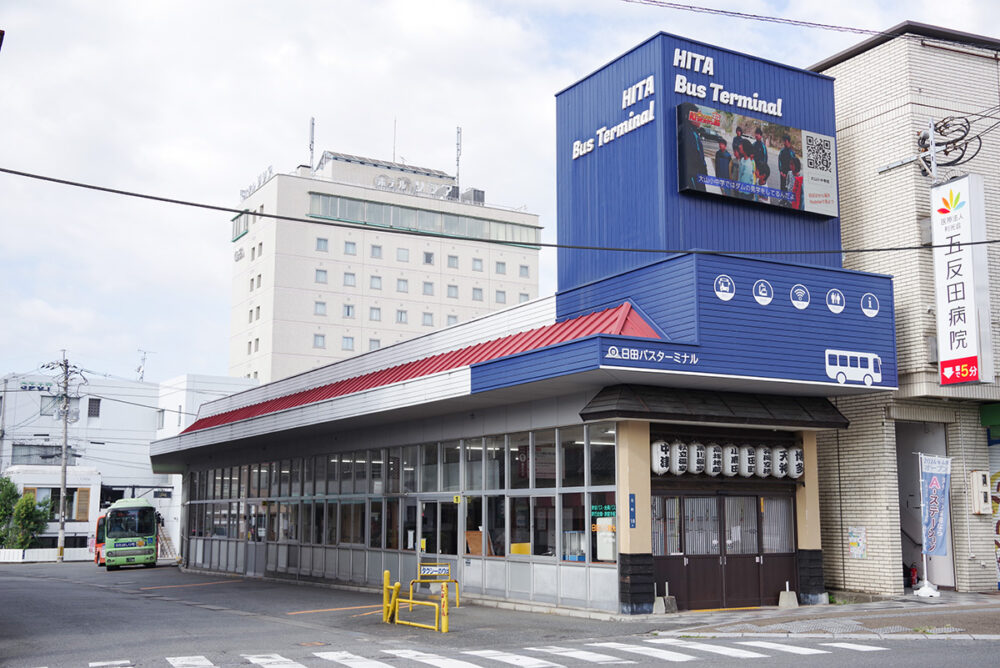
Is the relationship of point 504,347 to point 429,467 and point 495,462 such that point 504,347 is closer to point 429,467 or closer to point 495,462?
point 495,462

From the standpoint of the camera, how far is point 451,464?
24.8 metres

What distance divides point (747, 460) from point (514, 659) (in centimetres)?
878

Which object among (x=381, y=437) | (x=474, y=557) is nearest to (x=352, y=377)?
(x=381, y=437)

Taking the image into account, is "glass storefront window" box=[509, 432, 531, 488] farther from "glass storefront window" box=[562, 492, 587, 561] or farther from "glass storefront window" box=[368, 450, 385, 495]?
"glass storefront window" box=[368, 450, 385, 495]

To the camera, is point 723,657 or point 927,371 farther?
point 927,371

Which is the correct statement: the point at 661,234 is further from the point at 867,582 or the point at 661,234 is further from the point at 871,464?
the point at 867,582

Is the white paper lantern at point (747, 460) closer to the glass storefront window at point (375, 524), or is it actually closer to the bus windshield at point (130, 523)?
the glass storefront window at point (375, 524)

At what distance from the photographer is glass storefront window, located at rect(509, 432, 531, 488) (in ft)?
71.9

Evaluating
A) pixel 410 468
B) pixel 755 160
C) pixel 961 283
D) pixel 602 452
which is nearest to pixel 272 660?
pixel 602 452

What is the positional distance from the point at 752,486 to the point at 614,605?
4.23m

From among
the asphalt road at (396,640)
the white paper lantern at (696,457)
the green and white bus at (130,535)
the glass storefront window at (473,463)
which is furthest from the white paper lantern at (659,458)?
the green and white bus at (130,535)

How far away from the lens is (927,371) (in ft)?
69.8

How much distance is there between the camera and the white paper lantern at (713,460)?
20.1m

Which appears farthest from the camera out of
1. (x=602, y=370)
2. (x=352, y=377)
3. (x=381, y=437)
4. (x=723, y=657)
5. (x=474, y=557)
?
(x=352, y=377)
